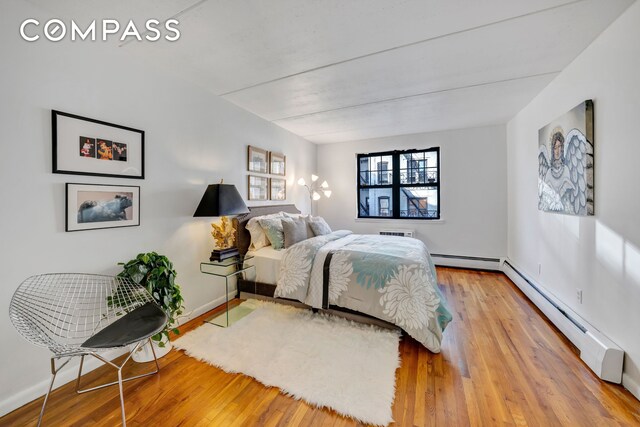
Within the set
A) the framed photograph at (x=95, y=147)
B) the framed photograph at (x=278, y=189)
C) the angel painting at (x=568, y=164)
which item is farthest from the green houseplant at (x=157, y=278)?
the angel painting at (x=568, y=164)

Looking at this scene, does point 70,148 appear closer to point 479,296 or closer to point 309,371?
point 309,371

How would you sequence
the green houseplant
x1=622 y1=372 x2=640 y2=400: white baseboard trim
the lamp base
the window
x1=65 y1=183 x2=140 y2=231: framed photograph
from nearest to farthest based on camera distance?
x1=622 y1=372 x2=640 y2=400: white baseboard trim, x1=65 y1=183 x2=140 y2=231: framed photograph, the green houseplant, the lamp base, the window

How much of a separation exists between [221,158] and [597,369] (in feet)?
12.3

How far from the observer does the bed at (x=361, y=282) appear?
2.11 meters

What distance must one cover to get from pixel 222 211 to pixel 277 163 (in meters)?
1.77

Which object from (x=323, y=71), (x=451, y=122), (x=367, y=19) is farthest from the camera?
(x=451, y=122)

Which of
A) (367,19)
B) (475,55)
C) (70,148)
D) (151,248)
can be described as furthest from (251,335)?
(475,55)

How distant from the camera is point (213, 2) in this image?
5.08 feet

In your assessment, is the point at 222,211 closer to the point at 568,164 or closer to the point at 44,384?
the point at 44,384

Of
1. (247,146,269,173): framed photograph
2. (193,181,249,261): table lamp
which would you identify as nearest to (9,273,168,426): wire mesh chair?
(193,181,249,261): table lamp

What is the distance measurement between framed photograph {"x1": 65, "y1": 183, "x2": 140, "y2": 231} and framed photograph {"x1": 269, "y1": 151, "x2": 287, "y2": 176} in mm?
2025

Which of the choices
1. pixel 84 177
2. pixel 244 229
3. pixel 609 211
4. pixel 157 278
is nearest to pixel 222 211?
pixel 244 229

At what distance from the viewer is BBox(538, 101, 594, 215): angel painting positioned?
2.01 m

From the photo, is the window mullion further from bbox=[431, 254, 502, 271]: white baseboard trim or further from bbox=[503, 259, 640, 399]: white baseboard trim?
bbox=[503, 259, 640, 399]: white baseboard trim
